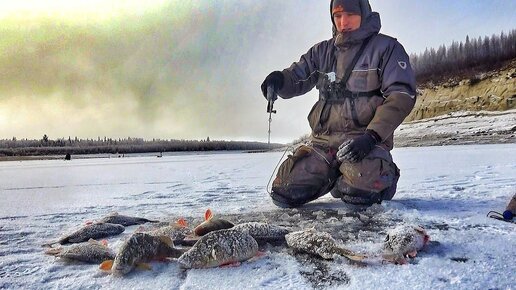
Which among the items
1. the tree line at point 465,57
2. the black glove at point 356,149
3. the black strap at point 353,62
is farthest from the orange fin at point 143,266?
the tree line at point 465,57

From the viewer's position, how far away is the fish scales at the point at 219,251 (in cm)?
218

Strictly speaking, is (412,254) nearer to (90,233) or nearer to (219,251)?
(219,251)

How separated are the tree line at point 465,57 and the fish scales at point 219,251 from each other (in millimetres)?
56640

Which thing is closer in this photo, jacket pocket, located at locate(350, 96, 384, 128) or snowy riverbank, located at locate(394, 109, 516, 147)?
jacket pocket, located at locate(350, 96, 384, 128)

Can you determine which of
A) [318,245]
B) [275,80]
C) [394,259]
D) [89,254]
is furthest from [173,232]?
[275,80]

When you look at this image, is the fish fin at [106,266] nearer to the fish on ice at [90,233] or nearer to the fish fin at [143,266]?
the fish fin at [143,266]

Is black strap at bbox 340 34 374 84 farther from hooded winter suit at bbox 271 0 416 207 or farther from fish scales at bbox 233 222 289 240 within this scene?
fish scales at bbox 233 222 289 240

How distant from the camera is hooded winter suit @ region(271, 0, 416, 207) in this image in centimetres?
385

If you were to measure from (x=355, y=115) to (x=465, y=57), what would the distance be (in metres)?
59.6

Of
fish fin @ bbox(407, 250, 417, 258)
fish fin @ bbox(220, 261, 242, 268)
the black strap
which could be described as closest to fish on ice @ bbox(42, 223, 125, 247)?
fish fin @ bbox(220, 261, 242, 268)

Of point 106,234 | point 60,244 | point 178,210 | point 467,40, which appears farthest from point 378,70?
point 467,40

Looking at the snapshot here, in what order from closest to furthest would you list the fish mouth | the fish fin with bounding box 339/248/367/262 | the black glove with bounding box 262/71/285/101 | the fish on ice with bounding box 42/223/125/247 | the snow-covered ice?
the snow-covered ice < the fish mouth < the fish fin with bounding box 339/248/367/262 < the fish on ice with bounding box 42/223/125/247 < the black glove with bounding box 262/71/285/101

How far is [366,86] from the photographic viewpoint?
4137 mm

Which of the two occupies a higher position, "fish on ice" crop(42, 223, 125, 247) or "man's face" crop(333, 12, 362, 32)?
"man's face" crop(333, 12, 362, 32)
